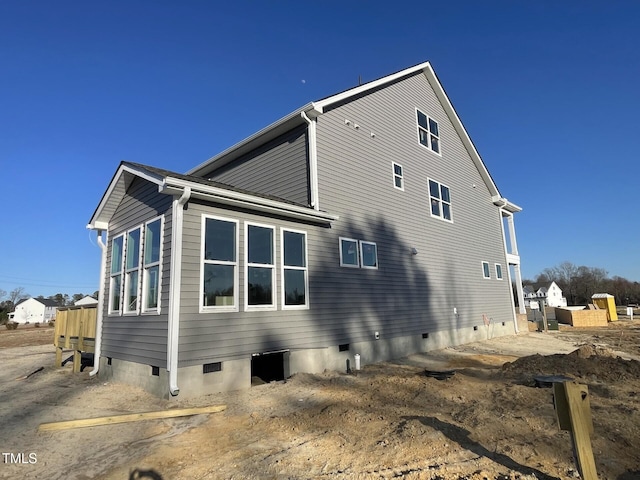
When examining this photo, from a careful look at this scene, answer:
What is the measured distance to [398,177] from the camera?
44.2 feet

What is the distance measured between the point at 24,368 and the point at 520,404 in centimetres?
1356

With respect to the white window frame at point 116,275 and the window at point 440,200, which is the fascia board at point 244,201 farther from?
the window at point 440,200

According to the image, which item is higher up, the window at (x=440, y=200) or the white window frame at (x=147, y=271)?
the window at (x=440, y=200)

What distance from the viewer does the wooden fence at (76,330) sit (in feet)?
32.7

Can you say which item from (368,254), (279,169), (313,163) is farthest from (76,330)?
(368,254)

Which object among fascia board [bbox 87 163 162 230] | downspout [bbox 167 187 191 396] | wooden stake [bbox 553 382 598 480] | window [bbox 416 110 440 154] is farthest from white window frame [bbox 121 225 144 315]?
window [bbox 416 110 440 154]

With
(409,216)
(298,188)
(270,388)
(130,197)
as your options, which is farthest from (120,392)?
(409,216)

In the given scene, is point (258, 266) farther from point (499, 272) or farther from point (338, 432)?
point (499, 272)

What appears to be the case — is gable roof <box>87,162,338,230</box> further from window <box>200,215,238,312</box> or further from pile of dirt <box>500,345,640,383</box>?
pile of dirt <box>500,345,640,383</box>

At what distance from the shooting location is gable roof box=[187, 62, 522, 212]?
34.4ft

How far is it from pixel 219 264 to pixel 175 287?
1.04 m

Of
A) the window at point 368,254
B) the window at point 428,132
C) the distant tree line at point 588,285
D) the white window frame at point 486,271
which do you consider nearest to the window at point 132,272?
the window at point 368,254

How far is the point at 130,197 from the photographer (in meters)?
9.29

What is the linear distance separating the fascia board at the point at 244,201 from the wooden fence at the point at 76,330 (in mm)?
5090
